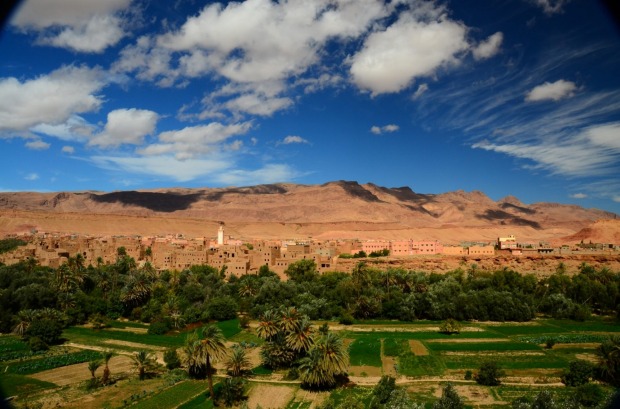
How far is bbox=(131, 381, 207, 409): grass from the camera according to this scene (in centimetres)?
1823

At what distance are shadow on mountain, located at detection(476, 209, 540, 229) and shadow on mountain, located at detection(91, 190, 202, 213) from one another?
87526 millimetres

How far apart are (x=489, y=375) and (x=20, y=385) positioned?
19.7m

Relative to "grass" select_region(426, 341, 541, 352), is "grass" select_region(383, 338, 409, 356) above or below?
below

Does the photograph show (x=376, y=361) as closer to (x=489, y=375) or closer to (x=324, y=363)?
(x=324, y=363)

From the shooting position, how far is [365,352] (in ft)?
84.2

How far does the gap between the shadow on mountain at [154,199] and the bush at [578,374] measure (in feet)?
430

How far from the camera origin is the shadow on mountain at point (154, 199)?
14375 centimetres

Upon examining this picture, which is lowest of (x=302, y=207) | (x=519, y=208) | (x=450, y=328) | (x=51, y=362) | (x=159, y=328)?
(x=51, y=362)

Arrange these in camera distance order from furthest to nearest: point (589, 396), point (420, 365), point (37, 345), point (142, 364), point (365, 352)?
point (37, 345) → point (365, 352) → point (420, 365) → point (142, 364) → point (589, 396)

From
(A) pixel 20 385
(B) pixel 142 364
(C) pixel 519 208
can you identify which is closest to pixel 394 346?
→ (B) pixel 142 364

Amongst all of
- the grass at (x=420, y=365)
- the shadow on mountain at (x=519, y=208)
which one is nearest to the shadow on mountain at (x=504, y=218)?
the shadow on mountain at (x=519, y=208)

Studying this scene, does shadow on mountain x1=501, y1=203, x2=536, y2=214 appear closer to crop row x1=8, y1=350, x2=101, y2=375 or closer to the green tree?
crop row x1=8, y1=350, x2=101, y2=375

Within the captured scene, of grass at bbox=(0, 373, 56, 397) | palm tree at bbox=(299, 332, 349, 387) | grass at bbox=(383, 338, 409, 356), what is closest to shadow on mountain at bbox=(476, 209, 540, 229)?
grass at bbox=(383, 338, 409, 356)

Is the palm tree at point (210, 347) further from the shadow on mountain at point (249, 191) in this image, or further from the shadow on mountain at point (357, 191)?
the shadow on mountain at point (249, 191)
